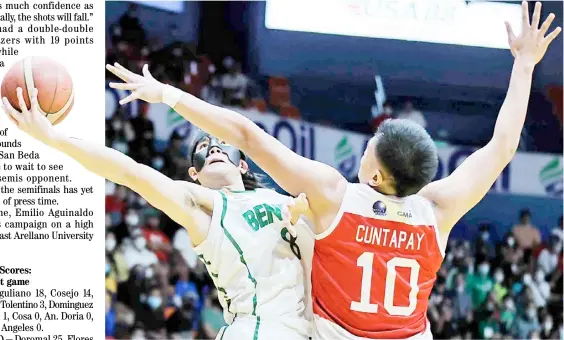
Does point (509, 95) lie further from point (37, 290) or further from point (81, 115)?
point (37, 290)

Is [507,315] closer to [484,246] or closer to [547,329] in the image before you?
[547,329]

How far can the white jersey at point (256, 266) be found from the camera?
11.5 ft

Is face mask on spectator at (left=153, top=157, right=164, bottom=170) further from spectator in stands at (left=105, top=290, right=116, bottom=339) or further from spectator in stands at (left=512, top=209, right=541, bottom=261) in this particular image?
spectator in stands at (left=512, top=209, right=541, bottom=261)

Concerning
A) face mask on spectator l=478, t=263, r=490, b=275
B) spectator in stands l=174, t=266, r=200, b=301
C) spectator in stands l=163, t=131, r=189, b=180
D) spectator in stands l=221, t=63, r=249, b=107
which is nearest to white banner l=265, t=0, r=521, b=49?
spectator in stands l=221, t=63, r=249, b=107

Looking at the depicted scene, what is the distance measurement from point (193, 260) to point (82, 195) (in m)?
5.79

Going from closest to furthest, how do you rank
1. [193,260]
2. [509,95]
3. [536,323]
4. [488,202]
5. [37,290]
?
[509,95], [37,290], [193,260], [536,323], [488,202]

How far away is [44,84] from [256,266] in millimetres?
1477

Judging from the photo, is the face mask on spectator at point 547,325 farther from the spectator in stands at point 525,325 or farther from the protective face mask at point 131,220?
the protective face mask at point 131,220

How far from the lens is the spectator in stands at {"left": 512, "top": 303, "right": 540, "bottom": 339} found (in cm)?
1175

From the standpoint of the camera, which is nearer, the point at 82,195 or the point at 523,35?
the point at 523,35

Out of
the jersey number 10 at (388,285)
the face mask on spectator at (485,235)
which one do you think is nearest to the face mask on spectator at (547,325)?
the face mask on spectator at (485,235)

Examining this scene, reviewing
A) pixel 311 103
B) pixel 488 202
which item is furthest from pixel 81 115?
pixel 488 202

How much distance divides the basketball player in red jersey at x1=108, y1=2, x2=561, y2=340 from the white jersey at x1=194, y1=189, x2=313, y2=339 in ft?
0.69

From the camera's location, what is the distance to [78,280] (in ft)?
14.0
